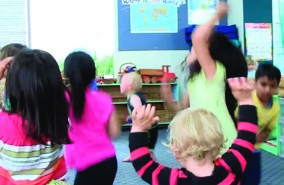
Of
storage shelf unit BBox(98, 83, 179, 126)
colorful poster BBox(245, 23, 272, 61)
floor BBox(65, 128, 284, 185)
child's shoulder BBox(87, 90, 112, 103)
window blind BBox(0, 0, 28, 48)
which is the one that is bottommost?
floor BBox(65, 128, 284, 185)

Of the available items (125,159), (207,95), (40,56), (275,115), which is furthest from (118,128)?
(125,159)

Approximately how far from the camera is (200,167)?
3.71ft

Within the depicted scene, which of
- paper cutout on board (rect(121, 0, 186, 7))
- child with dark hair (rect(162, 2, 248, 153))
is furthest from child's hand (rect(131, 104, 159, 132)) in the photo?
paper cutout on board (rect(121, 0, 186, 7))

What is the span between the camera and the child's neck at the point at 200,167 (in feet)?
3.69

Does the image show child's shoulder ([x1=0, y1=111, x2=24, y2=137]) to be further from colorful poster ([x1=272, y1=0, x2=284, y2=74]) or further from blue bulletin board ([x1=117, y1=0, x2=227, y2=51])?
blue bulletin board ([x1=117, y1=0, x2=227, y2=51])

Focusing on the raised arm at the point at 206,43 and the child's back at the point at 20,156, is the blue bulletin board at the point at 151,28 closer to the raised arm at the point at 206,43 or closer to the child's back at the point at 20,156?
the raised arm at the point at 206,43

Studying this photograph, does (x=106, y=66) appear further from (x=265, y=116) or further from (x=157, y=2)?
(x=265, y=116)


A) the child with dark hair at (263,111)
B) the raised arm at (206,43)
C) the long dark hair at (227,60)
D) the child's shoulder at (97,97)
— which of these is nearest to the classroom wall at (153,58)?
the child with dark hair at (263,111)

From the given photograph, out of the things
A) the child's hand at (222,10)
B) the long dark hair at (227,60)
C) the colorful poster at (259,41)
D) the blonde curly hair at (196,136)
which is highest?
the colorful poster at (259,41)

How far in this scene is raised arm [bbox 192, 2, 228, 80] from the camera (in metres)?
1.55

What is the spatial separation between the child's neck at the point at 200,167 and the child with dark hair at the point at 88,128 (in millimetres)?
822

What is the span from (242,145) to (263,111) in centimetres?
104

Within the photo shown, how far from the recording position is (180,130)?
43.5 inches

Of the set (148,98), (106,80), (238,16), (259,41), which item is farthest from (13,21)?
(259,41)
